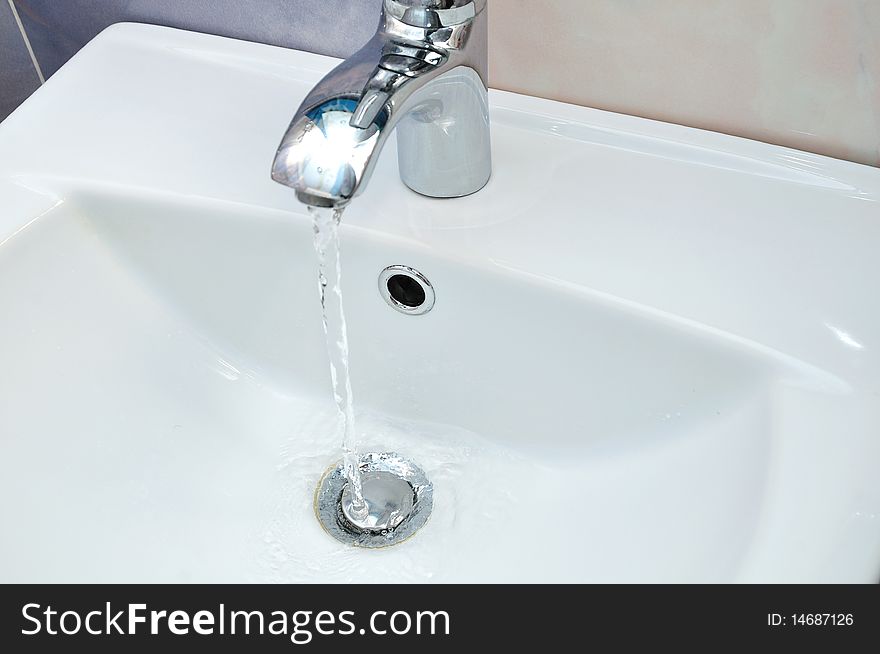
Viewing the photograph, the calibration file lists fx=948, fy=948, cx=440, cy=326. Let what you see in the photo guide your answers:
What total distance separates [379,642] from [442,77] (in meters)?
0.31

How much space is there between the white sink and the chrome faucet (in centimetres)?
3

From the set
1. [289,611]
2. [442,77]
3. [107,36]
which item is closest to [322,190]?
[442,77]

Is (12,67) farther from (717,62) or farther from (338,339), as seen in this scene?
(717,62)

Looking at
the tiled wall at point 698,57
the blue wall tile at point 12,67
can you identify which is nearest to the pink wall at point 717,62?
the tiled wall at point 698,57

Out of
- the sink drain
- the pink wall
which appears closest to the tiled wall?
the pink wall

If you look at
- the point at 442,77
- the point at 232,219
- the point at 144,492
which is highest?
the point at 442,77

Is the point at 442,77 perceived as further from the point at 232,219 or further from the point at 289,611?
the point at 289,611

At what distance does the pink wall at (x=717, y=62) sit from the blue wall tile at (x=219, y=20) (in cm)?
12

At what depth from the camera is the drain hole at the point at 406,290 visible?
59 centimetres

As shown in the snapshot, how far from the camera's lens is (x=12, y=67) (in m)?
0.83

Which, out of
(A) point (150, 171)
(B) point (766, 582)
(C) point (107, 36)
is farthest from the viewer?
(C) point (107, 36)

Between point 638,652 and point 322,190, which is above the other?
point 322,190

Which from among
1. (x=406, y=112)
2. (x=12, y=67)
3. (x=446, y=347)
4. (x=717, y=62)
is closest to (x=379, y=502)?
(x=446, y=347)

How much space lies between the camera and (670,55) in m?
0.60
